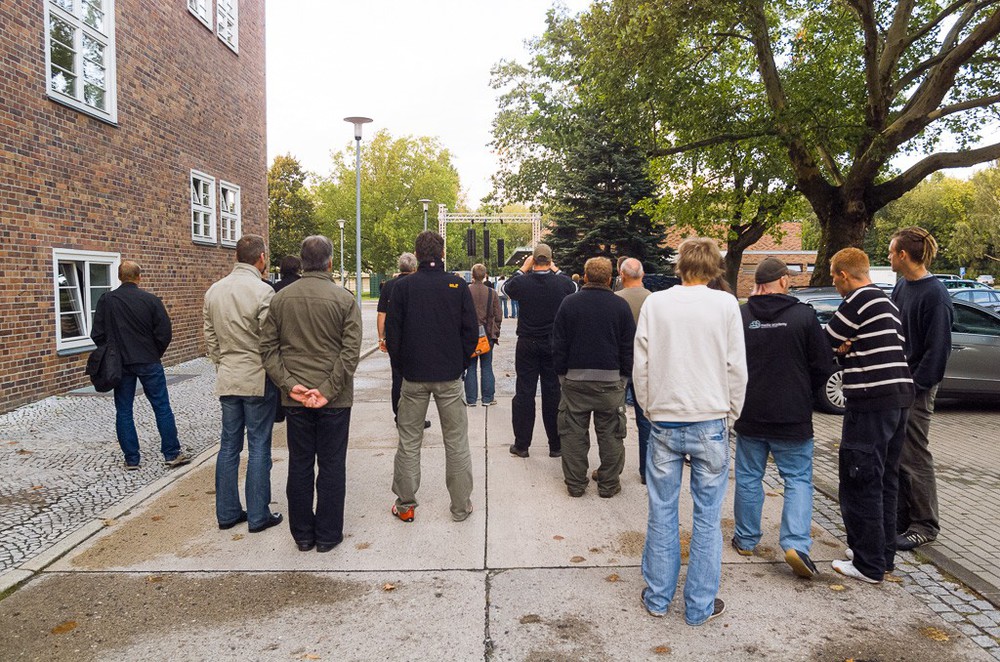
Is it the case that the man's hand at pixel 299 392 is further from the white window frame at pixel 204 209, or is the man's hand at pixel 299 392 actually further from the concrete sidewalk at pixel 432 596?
the white window frame at pixel 204 209

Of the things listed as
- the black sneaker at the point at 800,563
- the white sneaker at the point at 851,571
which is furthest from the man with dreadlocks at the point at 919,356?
the black sneaker at the point at 800,563

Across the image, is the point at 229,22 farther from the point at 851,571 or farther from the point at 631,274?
the point at 851,571

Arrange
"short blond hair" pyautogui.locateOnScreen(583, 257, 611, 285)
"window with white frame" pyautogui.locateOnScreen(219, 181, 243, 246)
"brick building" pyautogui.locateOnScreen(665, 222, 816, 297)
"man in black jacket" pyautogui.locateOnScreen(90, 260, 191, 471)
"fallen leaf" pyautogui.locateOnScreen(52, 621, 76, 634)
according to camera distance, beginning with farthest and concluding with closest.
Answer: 1. "brick building" pyautogui.locateOnScreen(665, 222, 816, 297)
2. "window with white frame" pyautogui.locateOnScreen(219, 181, 243, 246)
3. "man in black jacket" pyautogui.locateOnScreen(90, 260, 191, 471)
4. "short blond hair" pyautogui.locateOnScreen(583, 257, 611, 285)
5. "fallen leaf" pyautogui.locateOnScreen(52, 621, 76, 634)

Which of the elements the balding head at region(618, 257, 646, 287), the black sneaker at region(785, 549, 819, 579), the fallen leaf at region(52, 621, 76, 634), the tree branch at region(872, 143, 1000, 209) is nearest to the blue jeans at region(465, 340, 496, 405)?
the balding head at region(618, 257, 646, 287)

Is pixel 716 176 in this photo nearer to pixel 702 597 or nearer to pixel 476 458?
pixel 476 458

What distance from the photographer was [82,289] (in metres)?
10.9

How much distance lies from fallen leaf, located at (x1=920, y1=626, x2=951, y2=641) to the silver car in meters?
5.91

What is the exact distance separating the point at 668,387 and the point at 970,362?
7593 mm

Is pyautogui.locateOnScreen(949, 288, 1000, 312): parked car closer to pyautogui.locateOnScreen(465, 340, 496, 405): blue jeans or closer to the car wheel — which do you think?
the car wheel

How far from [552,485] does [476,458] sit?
1092 mm

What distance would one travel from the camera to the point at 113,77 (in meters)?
11.4

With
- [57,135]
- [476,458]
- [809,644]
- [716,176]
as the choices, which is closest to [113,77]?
[57,135]

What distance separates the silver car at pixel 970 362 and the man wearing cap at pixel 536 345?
424 cm

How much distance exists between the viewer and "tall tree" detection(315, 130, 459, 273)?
55.4 meters
